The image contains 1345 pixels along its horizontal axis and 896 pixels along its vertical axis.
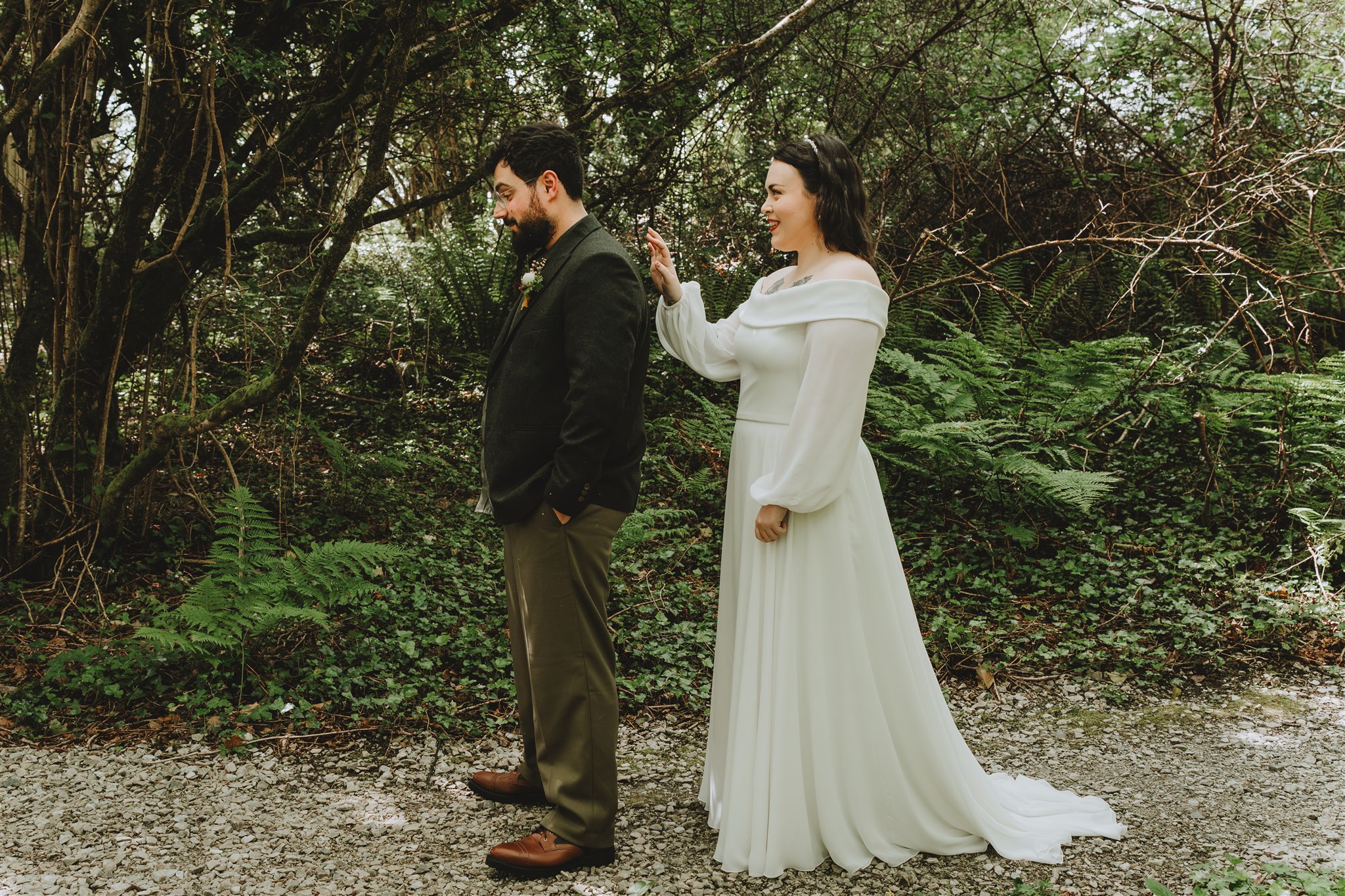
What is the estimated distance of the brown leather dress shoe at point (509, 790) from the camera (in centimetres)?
350

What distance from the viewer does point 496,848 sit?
9.85 feet

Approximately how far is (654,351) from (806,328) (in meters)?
5.50

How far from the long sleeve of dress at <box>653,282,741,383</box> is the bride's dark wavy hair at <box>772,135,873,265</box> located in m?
0.49

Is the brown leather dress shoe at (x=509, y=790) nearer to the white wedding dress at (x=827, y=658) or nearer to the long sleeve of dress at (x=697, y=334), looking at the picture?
the white wedding dress at (x=827, y=658)

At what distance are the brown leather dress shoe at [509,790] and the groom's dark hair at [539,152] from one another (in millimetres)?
2097

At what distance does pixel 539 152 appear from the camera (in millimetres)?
2959

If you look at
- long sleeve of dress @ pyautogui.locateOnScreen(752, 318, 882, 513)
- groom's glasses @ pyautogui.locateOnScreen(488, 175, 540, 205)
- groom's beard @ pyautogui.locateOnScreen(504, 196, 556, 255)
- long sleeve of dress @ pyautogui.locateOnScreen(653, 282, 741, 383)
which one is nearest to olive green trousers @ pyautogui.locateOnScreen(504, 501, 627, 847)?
long sleeve of dress @ pyautogui.locateOnScreen(752, 318, 882, 513)

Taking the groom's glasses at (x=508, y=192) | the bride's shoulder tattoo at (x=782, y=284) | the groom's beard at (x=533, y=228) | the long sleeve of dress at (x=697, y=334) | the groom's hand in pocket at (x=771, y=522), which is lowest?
the groom's hand in pocket at (x=771, y=522)

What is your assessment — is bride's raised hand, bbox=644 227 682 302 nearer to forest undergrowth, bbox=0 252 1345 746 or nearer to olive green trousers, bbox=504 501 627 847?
olive green trousers, bbox=504 501 627 847

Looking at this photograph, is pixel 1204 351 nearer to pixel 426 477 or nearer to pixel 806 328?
pixel 806 328

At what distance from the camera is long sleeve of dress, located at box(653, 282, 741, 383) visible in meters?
3.43

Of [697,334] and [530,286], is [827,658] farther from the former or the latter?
[530,286]

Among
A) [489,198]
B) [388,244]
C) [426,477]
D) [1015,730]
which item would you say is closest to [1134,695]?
[1015,730]

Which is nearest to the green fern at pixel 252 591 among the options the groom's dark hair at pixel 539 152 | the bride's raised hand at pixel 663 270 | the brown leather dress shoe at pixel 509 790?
the brown leather dress shoe at pixel 509 790
